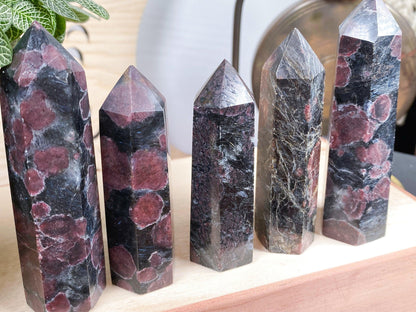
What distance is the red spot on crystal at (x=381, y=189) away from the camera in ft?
2.38

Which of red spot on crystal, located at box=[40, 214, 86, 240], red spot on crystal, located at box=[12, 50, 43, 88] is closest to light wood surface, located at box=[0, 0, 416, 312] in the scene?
red spot on crystal, located at box=[40, 214, 86, 240]

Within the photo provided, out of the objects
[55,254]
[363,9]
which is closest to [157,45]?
[363,9]

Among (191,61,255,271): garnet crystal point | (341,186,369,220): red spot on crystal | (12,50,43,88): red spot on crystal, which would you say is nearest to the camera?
(12,50,43,88): red spot on crystal

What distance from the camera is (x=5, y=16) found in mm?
542

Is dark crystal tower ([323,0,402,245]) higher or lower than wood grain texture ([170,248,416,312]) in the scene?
higher

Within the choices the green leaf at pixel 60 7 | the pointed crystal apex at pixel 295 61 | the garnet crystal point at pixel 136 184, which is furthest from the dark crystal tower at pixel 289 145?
the green leaf at pixel 60 7

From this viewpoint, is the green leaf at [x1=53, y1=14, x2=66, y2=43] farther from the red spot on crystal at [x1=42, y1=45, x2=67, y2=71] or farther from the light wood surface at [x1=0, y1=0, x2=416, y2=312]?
the light wood surface at [x1=0, y1=0, x2=416, y2=312]

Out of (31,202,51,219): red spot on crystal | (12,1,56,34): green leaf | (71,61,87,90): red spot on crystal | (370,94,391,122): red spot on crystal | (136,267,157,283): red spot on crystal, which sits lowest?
(136,267,157,283): red spot on crystal

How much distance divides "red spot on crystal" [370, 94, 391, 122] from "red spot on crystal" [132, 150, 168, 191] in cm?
30

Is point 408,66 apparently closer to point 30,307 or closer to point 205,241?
point 205,241

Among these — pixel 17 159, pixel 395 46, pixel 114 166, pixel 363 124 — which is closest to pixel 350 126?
pixel 363 124

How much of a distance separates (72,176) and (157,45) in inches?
23.3

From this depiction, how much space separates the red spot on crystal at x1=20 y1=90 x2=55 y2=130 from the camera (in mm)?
511

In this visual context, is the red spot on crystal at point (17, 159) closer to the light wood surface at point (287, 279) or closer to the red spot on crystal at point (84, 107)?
the red spot on crystal at point (84, 107)
